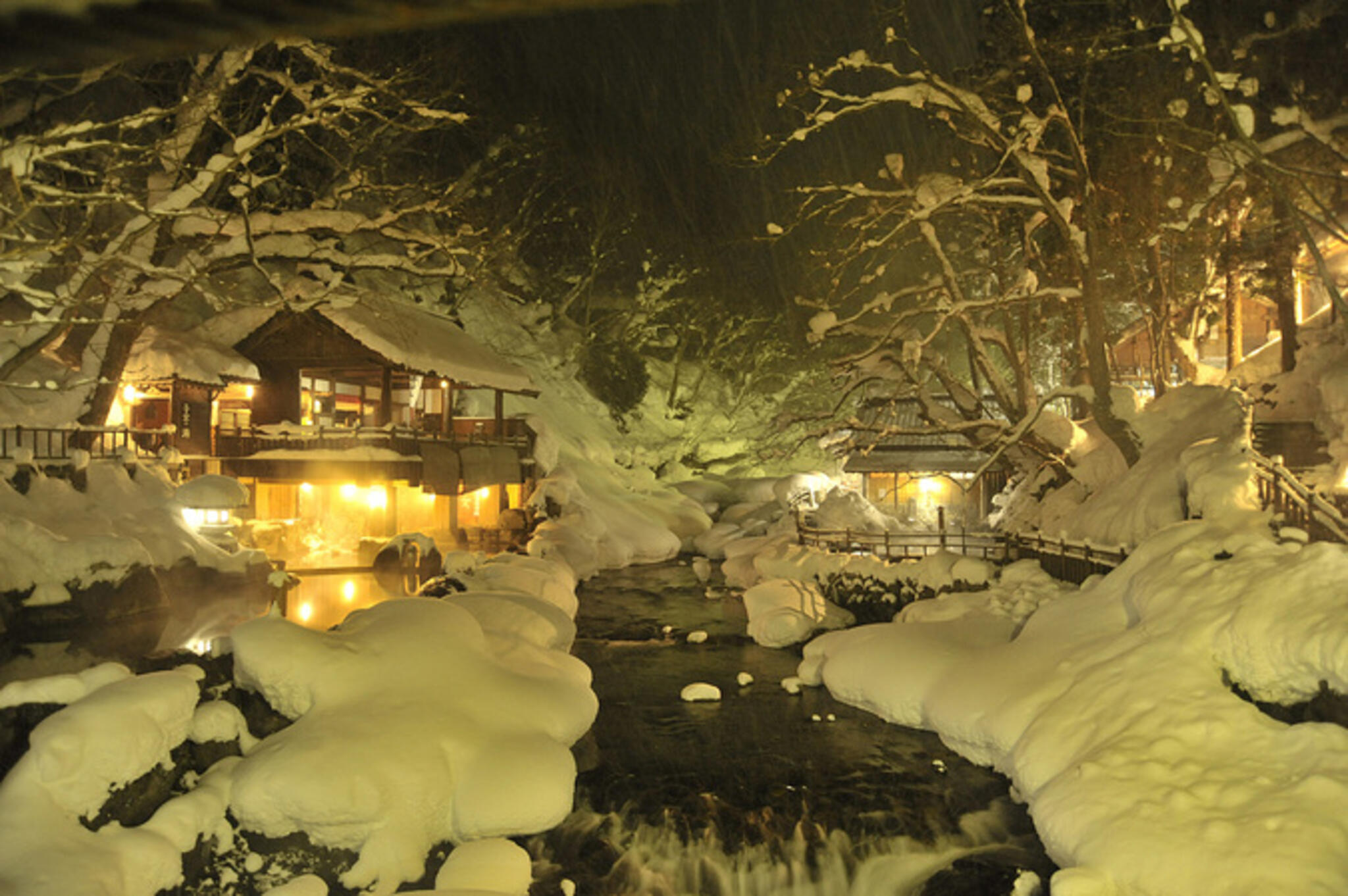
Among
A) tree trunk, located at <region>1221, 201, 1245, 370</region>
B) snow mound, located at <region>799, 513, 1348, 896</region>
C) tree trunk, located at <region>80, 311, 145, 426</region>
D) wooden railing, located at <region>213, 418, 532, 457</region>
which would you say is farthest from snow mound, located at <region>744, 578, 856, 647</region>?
tree trunk, located at <region>80, 311, 145, 426</region>

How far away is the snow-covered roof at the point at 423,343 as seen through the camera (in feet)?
77.5

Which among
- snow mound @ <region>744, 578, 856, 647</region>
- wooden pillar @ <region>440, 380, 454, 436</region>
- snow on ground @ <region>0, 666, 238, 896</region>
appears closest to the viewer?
snow on ground @ <region>0, 666, 238, 896</region>

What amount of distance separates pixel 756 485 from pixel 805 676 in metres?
29.8

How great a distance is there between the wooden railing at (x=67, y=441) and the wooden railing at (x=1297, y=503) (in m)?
21.7

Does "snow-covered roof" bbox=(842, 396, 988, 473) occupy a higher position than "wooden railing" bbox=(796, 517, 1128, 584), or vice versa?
"snow-covered roof" bbox=(842, 396, 988, 473)

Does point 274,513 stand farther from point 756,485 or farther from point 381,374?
point 756,485

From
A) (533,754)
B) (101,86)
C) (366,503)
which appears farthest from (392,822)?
(101,86)

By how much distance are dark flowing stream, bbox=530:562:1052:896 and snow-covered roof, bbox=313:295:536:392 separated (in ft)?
42.5

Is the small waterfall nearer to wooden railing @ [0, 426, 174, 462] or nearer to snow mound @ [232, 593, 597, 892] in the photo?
snow mound @ [232, 593, 597, 892]

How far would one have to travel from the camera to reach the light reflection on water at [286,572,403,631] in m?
14.5

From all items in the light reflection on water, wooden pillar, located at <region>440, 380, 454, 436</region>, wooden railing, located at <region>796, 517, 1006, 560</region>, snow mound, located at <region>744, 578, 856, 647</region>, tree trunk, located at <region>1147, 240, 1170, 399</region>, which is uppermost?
tree trunk, located at <region>1147, 240, 1170, 399</region>

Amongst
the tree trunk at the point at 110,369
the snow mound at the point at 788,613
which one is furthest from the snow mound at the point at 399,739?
the tree trunk at the point at 110,369

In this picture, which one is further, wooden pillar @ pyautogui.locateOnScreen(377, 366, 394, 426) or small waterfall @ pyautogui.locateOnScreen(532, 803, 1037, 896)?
wooden pillar @ pyautogui.locateOnScreen(377, 366, 394, 426)

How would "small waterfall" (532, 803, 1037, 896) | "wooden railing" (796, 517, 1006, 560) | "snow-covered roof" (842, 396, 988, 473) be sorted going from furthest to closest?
1. "snow-covered roof" (842, 396, 988, 473)
2. "wooden railing" (796, 517, 1006, 560)
3. "small waterfall" (532, 803, 1037, 896)
